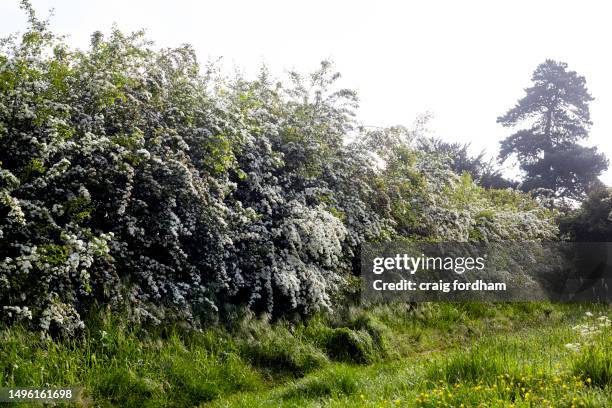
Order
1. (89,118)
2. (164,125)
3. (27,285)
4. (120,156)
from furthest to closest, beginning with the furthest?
1. (164,125)
2. (89,118)
3. (120,156)
4. (27,285)

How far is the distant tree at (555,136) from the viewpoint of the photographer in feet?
127

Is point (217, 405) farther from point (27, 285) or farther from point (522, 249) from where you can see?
point (522, 249)

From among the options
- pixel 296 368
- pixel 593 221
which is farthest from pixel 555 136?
pixel 296 368

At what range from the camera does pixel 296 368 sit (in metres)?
7.98

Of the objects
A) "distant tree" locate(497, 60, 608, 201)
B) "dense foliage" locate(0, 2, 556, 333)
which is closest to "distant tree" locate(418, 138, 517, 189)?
"distant tree" locate(497, 60, 608, 201)

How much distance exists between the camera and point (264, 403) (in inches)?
243

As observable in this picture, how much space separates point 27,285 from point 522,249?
13657 mm

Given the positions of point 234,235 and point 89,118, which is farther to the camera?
point 234,235

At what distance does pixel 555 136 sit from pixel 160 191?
1667 inches

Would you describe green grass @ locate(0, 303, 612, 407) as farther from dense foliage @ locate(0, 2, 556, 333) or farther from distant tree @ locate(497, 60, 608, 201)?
distant tree @ locate(497, 60, 608, 201)

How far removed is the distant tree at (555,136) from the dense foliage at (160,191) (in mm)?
32484

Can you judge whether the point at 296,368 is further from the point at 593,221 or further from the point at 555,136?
the point at 555,136

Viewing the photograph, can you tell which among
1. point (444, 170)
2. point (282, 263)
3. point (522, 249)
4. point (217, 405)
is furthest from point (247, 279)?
point (522, 249)

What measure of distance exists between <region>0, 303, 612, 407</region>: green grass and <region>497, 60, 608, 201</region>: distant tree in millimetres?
33490
